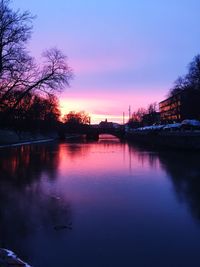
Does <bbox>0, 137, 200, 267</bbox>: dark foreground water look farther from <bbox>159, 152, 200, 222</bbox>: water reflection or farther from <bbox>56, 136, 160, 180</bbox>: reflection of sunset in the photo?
<bbox>56, 136, 160, 180</bbox>: reflection of sunset

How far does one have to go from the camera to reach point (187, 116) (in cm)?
10338

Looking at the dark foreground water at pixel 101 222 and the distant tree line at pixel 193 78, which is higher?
the distant tree line at pixel 193 78

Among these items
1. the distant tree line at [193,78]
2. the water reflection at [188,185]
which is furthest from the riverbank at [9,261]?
the distant tree line at [193,78]

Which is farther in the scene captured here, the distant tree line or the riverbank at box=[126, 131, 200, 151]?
the distant tree line

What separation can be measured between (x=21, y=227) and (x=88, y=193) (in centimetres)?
692

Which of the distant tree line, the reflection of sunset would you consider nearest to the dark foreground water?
the reflection of sunset

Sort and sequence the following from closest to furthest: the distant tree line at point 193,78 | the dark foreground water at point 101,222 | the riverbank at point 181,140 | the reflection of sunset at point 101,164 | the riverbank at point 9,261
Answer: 1. the riverbank at point 9,261
2. the dark foreground water at point 101,222
3. the reflection of sunset at point 101,164
4. the riverbank at point 181,140
5. the distant tree line at point 193,78

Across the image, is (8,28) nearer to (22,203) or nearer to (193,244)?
(22,203)

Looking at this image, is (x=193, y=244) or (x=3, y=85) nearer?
(x=193, y=244)

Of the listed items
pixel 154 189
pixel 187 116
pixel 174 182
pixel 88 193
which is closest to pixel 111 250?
pixel 88 193

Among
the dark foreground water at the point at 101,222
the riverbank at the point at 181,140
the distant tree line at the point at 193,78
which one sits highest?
the distant tree line at the point at 193,78

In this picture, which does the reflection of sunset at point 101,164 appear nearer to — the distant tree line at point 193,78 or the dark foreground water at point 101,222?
the dark foreground water at point 101,222

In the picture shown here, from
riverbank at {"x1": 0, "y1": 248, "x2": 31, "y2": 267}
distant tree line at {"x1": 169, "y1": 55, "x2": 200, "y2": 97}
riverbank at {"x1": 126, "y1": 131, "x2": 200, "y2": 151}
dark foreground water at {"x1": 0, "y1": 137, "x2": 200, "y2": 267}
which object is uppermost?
distant tree line at {"x1": 169, "y1": 55, "x2": 200, "y2": 97}

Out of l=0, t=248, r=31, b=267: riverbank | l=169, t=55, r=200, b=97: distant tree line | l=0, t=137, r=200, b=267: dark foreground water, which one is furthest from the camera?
l=169, t=55, r=200, b=97: distant tree line
